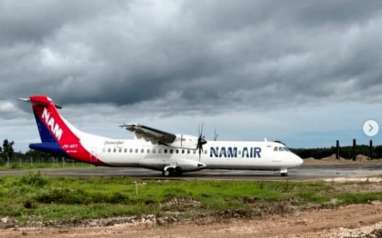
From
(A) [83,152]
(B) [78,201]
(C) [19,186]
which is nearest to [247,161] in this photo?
(A) [83,152]

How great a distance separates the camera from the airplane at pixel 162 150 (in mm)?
40094

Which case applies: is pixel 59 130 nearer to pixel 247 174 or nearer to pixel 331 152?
pixel 247 174

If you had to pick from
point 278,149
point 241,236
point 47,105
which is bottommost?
point 241,236

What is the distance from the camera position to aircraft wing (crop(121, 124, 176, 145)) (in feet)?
131

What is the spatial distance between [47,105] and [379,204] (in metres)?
29.2

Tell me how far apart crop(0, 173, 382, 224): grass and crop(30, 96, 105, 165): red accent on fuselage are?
14728mm

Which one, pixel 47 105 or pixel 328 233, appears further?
pixel 47 105

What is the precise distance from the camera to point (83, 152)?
41.8 meters

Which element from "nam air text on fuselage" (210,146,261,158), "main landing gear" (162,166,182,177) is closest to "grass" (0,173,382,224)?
"nam air text on fuselage" (210,146,261,158)

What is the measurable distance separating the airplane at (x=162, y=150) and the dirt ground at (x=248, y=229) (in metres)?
23.6

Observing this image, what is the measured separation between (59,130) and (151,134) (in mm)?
7069

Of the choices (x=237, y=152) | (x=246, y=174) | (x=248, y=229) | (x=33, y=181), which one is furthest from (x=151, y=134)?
(x=248, y=229)

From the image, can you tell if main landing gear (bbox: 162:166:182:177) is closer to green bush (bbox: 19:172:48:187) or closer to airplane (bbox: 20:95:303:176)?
airplane (bbox: 20:95:303:176)

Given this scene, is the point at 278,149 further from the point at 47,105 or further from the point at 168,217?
the point at 168,217
